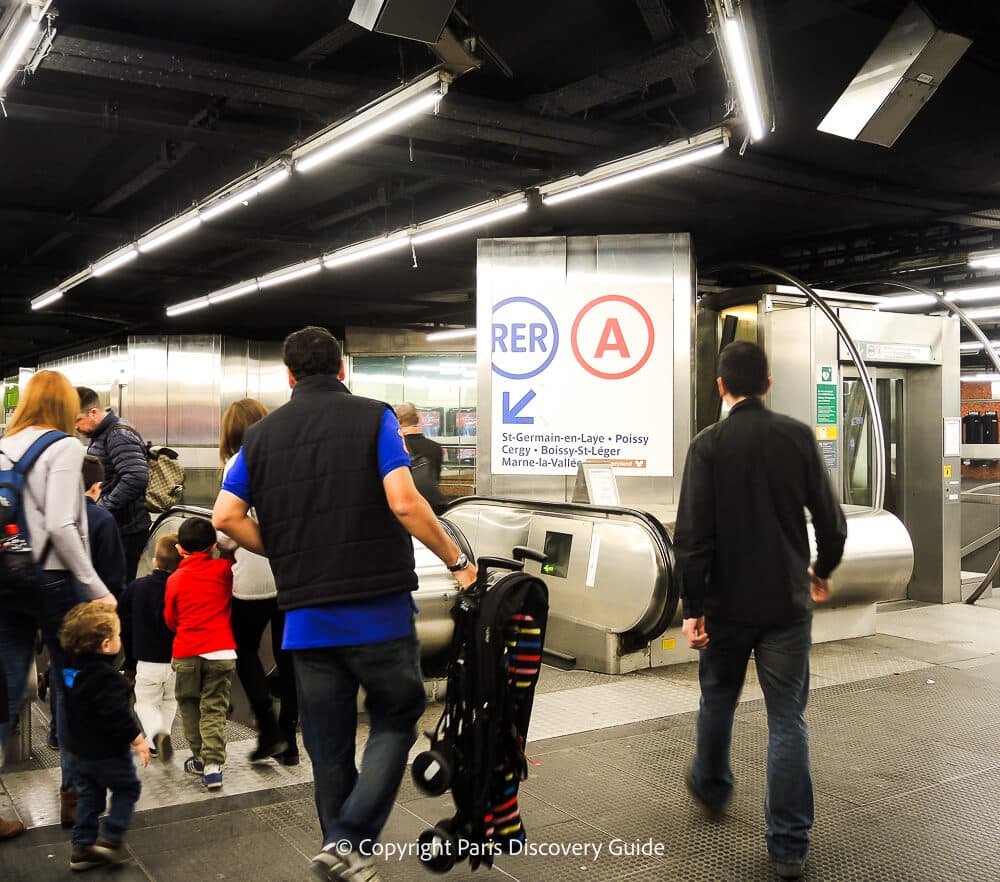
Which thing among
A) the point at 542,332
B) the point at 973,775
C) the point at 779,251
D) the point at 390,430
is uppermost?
the point at 779,251

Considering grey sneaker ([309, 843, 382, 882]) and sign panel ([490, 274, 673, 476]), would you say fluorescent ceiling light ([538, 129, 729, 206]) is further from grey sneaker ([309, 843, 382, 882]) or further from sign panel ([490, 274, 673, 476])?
grey sneaker ([309, 843, 382, 882])

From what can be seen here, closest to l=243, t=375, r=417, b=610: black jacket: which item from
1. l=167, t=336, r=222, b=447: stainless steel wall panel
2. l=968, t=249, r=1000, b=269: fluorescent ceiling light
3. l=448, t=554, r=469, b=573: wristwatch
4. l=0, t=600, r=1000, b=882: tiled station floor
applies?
l=448, t=554, r=469, b=573: wristwatch

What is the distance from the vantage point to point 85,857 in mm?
3033

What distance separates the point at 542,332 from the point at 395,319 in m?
10.2

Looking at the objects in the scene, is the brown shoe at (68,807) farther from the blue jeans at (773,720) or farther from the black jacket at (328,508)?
the blue jeans at (773,720)

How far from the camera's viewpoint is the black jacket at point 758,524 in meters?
3.17

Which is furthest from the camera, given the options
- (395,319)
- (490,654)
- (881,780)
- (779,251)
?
(395,319)

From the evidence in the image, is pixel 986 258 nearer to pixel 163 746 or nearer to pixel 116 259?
pixel 163 746

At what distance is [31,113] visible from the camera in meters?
7.02

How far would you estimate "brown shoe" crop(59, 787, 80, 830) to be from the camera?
11.2ft

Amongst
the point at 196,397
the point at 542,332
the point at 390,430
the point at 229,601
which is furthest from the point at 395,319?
the point at 390,430

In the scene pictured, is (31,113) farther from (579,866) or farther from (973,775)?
(973,775)

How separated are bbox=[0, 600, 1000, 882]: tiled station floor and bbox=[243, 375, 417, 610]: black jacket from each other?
107cm

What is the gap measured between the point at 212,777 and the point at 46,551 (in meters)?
1.22
